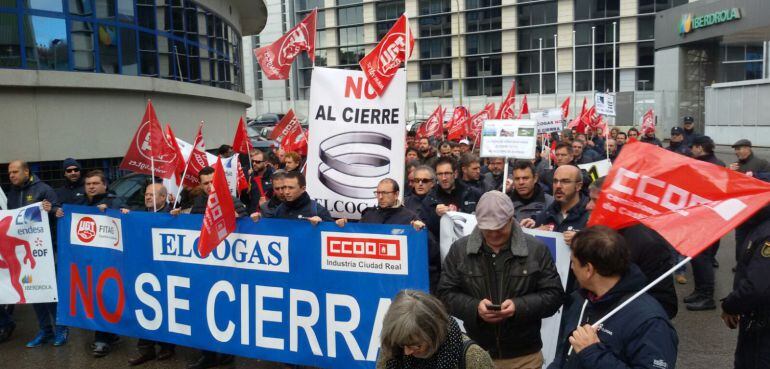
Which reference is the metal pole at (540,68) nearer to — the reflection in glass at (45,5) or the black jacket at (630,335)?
the reflection in glass at (45,5)

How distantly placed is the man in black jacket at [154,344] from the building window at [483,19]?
196ft

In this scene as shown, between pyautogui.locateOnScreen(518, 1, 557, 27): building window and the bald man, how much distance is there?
195 feet

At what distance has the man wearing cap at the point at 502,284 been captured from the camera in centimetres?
345

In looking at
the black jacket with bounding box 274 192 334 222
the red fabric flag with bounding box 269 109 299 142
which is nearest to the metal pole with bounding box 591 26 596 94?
the red fabric flag with bounding box 269 109 299 142

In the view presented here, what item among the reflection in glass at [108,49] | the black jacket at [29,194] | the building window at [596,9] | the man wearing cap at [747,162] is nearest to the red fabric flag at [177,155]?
the black jacket at [29,194]

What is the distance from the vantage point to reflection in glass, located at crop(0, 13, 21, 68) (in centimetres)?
1239

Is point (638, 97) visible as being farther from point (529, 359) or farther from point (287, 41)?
point (529, 359)


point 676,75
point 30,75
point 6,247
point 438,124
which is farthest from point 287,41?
point 676,75

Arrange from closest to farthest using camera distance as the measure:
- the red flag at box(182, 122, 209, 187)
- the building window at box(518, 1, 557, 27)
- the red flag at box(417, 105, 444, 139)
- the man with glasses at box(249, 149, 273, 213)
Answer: the red flag at box(182, 122, 209, 187) < the man with glasses at box(249, 149, 273, 213) < the red flag at box(417, 105, 444, 139) < the building window at box(518, 1, 557, 27)

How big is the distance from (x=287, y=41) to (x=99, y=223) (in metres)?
3.71

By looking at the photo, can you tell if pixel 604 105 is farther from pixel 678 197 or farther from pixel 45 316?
pixel 45 316

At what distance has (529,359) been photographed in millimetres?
3625

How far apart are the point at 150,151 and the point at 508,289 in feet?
16.5

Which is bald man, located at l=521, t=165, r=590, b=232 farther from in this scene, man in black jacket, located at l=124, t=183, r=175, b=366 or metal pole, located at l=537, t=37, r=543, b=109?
metal pole, located at l=537, t=37, r=543, b=109
